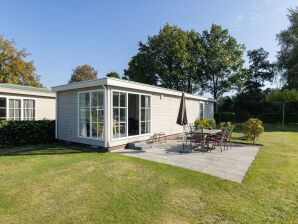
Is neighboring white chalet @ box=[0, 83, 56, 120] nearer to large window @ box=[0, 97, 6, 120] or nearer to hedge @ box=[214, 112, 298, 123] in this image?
large window @ box=[0, 97, 6, 120]

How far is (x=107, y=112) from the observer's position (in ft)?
25.1

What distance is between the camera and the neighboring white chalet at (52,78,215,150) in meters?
7.82

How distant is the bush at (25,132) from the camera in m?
8.70

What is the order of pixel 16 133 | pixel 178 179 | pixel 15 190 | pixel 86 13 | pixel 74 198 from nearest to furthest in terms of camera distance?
pixel 74 198 → pixel 15 190 → pixel 178 179 → pixel 16 133 → pixel 86 13

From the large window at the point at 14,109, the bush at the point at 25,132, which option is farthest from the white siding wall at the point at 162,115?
the large window at the point at 14,109

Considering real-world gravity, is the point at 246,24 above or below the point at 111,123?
above

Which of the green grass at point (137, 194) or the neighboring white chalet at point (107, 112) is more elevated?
the neighboring white chalet at point (107, 112)

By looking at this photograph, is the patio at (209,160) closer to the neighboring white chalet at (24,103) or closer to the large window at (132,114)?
the large window at (132,114)

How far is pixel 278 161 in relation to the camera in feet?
22.4

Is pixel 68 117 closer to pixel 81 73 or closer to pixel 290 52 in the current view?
A: pixel 290 52

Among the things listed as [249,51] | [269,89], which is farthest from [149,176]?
[249,51]

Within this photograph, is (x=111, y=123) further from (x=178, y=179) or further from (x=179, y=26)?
(x=179, y=26)

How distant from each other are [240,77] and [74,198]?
91.4ft

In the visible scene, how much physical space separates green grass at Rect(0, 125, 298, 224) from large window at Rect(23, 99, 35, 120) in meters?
5.71
